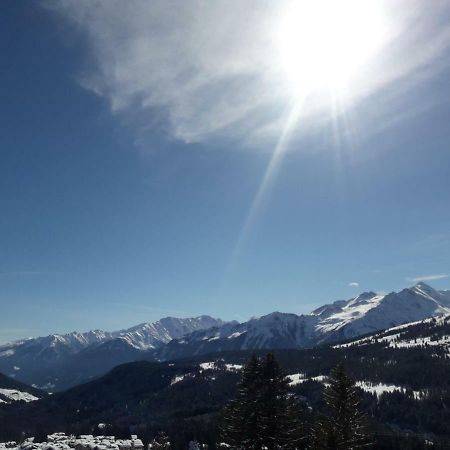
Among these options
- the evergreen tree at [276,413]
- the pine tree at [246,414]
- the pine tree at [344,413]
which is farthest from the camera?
the pine tree at [344,413]

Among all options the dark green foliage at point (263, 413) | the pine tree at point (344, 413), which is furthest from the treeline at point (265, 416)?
the pine tree at point (344, 413)

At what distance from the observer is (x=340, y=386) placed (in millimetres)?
39750

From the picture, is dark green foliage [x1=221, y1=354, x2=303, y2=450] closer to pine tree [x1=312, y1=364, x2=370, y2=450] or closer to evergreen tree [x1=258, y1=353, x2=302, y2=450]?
evergreen tree [x1=258, y1=353, x2=302, y2=450]

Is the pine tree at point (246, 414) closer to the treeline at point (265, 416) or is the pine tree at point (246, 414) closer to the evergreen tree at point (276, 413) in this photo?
the treeline at point (265, 416)

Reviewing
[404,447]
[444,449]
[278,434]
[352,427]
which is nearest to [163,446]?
[278,434]

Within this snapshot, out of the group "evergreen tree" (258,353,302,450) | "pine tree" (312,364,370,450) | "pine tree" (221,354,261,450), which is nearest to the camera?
"evergreen tree" (258,353,302,450)

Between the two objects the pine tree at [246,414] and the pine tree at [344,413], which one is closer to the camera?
the pine tree at [246,414]

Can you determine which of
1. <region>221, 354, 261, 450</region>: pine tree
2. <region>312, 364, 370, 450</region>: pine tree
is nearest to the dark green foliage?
<region>221, 354, 261, 450</region>: pine tree

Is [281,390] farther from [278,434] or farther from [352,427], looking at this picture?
[352,427]

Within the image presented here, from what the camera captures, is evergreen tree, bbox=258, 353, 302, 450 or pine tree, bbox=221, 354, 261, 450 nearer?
evergreen tree, bbox=258, 353, 302, 450

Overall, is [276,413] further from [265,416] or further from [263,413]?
[263,413]

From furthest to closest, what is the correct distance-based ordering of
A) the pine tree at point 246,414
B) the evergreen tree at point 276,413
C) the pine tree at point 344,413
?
the pine tree at point 344,413
the pine tree at point 246,414
the evergreen tree at point 276,413

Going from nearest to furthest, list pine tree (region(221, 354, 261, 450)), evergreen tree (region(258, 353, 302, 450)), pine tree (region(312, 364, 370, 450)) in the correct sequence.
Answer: evergreen tree (region(258, 353, 302, 450)) → pine tree (region(221, 354, 261, 450)) → pine tree (region(312, 364, 370, 450))

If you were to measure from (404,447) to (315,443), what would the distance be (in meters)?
178
